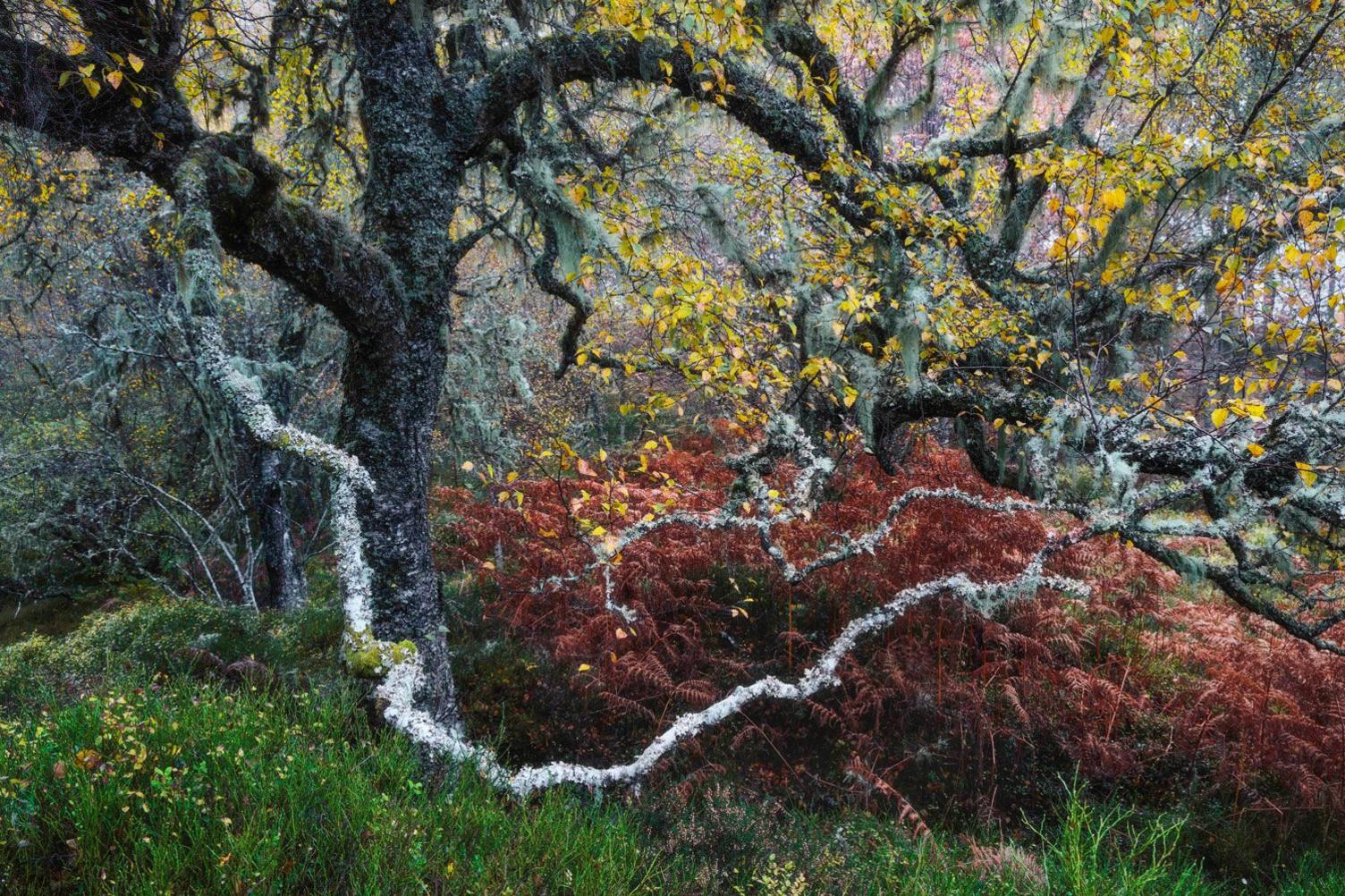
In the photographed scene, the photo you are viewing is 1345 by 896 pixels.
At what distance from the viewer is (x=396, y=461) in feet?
14.2

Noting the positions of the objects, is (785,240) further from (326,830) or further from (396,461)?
(326,830)

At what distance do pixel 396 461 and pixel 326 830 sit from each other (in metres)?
2.59

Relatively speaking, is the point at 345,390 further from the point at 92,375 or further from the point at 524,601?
the point at 92,375

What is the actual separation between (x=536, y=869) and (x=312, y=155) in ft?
22.9

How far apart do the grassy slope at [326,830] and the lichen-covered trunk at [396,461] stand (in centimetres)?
106

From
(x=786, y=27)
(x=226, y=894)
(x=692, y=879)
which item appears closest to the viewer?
(x=226, y=894)

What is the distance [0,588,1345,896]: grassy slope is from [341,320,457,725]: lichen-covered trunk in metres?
1.06

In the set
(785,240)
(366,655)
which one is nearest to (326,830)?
(366,655)

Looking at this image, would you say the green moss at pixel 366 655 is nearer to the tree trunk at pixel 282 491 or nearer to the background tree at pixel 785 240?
the background tree at pixel 785 240

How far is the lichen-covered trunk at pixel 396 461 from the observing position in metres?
4.29

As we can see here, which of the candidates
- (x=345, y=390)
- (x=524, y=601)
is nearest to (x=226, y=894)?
(x=345, y=390)

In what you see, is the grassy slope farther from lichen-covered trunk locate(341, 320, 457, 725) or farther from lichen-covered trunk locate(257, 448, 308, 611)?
lichen-covered trunk locate(257, 448, 308, 611)

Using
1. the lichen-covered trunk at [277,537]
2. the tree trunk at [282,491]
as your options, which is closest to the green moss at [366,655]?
the tree trunk at [282,491]

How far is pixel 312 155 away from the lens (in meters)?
6.80
